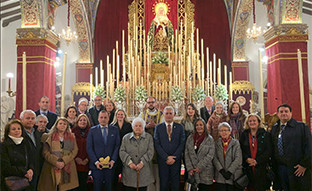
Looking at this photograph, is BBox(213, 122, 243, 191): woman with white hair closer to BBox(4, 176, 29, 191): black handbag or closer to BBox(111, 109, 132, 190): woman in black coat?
BBox(111, 109, 132, 190): woman in black coat

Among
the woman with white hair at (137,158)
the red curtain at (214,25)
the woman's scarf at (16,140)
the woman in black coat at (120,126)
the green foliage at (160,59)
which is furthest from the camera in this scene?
the red curtain at (214,25)

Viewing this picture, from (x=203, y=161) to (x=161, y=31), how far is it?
27.5ft

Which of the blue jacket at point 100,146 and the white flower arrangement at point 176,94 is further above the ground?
the white flower arrangement at point 176,94

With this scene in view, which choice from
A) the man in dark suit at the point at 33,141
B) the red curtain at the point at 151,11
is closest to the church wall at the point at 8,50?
the red curtain at the point at 151,11

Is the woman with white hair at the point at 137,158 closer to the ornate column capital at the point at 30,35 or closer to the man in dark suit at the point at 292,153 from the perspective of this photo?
the man in dark suit at the point at 292,153

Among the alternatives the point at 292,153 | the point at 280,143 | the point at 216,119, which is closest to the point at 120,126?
the point at 216,119

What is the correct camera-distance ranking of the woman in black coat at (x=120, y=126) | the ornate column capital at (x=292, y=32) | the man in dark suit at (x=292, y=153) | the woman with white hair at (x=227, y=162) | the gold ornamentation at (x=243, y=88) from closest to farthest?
the man in dark suit at (x=292, y=153), the woman with white hair at (x=227, y=162), the woman in black coat at (x=120, y=126), the ornate column capital at (x=292, y=32), the gold ornamentation at (x=243, y=88)

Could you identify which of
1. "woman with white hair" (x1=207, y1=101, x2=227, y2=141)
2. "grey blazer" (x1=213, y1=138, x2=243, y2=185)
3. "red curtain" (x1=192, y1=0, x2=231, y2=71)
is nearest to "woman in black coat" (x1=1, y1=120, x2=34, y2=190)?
"grey blazer" (x1=213, y1=138, x2=243, y2=185)

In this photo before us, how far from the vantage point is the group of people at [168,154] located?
3604mm

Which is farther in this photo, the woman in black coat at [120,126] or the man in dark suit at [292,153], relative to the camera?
the woman in black coat at [120,126]

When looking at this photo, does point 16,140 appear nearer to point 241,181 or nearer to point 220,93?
point 241,181

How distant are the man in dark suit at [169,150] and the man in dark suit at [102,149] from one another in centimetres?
59

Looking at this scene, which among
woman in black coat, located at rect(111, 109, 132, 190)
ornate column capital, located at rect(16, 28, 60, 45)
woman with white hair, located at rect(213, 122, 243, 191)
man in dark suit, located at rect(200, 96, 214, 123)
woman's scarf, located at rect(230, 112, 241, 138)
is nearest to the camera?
woman with white hair, located at rect(213, 122, 243, 191)

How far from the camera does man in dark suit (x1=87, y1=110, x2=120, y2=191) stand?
152 inches
